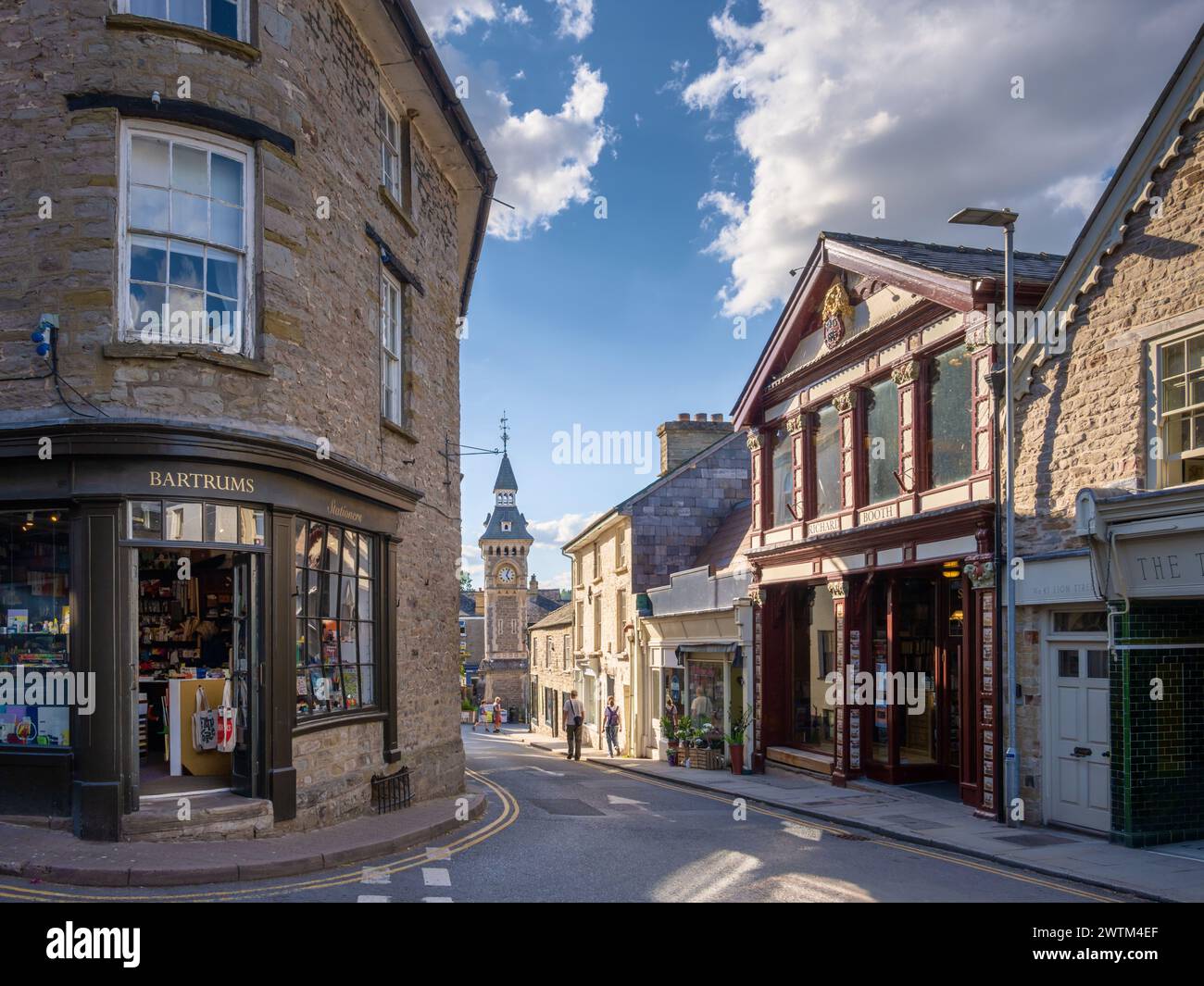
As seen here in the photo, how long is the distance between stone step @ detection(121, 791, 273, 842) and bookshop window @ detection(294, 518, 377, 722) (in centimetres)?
128

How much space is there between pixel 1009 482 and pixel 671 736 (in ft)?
44.9

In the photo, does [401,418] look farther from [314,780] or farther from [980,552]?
[980,552]

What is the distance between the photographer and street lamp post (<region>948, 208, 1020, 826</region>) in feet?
44.6

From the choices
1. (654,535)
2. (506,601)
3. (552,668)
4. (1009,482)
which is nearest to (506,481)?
(506,601)

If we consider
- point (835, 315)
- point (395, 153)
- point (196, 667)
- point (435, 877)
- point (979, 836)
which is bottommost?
point (979, 836)

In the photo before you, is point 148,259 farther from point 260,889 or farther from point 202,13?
point 260,889

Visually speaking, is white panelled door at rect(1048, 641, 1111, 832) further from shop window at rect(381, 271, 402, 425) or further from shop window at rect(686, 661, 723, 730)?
shop window at rect(686, 661, 723, 730)

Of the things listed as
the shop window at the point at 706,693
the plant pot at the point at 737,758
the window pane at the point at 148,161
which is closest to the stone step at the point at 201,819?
the window pane at the point at 148,161

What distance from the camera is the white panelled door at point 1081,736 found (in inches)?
514

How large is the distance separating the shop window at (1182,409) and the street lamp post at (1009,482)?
223cm

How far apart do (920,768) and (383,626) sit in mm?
9836

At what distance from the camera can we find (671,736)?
25.9 meters

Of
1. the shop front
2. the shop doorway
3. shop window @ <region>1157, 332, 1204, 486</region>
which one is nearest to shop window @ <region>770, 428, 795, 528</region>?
shop window @ <region>1157, 332, 1204, 486</region>

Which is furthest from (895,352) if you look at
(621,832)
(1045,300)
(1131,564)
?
(621,832)
